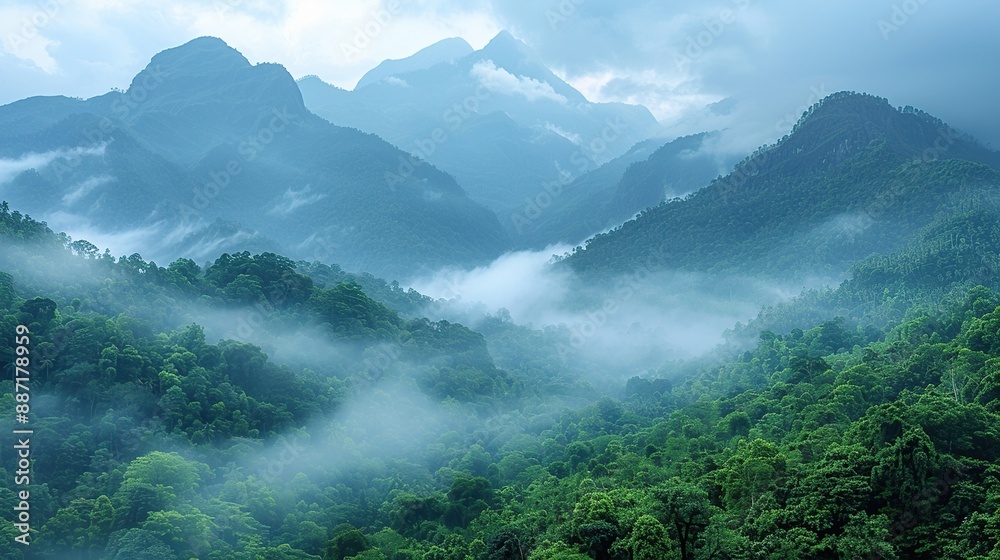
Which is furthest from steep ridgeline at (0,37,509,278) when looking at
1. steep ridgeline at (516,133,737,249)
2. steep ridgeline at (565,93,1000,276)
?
steep ridgeline at (565,93,1000,276)

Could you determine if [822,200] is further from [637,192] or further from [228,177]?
[228,177]

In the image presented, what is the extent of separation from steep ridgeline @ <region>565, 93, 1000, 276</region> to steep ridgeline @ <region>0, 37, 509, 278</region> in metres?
45.6

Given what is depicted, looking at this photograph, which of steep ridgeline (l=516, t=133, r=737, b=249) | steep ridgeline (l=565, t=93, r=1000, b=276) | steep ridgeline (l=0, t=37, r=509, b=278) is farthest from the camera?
steep ridgeline (l=516, t=133, r=737, b=249)

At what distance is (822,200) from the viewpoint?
80.3 meters

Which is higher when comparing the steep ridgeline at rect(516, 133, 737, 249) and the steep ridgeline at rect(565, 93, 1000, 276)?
the steep ridgeline at rect(516, 133, 737, 249)

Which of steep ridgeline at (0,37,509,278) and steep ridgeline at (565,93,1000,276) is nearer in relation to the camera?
steep ridgeline at (565,93,1000,276)

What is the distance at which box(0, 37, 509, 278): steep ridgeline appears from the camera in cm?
12862

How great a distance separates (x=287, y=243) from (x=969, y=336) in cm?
12503

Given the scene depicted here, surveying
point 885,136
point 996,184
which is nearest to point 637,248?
point 885,136

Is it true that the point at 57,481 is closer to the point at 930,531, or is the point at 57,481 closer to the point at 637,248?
the point at 930,531

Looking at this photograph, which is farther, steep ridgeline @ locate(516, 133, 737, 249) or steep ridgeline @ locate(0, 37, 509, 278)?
steep ridgeline @ locate(516, 133, 737, 249)

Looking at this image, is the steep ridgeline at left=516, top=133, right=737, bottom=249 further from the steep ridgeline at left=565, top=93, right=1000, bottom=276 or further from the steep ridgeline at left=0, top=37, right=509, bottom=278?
the steep ridgeline at left=565, top=93, right=1000, bottom=276

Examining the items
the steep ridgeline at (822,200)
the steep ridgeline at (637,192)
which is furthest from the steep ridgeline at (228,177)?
the steep ridgeline at (822,200)

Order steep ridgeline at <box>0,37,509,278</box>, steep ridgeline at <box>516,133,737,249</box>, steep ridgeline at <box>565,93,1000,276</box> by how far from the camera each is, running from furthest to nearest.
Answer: steep ridgeline at <box>516,133,737,249</box>
steep ridgeline at <box>0,37,509,278</box>
steep ridgeline at <box>565,93,1000,276</box>
